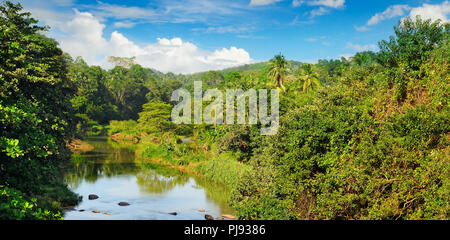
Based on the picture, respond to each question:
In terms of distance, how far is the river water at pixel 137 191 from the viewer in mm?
24936

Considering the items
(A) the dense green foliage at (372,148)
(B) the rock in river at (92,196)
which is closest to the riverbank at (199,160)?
(A) the dense green foliage at (372,148)

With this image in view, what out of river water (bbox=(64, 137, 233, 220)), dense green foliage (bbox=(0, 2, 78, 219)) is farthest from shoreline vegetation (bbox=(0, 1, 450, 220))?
river water (bbox=(64, 137, 233, 220))

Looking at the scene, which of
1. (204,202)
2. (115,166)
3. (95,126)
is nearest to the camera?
(204,202)

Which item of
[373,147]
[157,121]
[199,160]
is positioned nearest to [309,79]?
[157,121]

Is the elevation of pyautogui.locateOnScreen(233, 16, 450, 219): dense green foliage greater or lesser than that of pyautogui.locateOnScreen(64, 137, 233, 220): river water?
greater

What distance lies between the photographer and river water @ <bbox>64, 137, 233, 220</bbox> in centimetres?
2494

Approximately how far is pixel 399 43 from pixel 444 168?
9.24 m

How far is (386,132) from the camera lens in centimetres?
1653

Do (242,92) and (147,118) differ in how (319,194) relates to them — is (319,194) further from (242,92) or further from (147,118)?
(147,118)

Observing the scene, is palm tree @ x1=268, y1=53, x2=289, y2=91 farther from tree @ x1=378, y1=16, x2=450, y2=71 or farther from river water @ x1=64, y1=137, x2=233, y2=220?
tree @ x1=378, y1=16, x2=450, y2=71

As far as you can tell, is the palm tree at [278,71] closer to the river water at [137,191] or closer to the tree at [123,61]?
the river water at [137,191]

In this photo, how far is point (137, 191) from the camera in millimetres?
32031

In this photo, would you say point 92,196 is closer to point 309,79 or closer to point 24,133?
point 24,133
